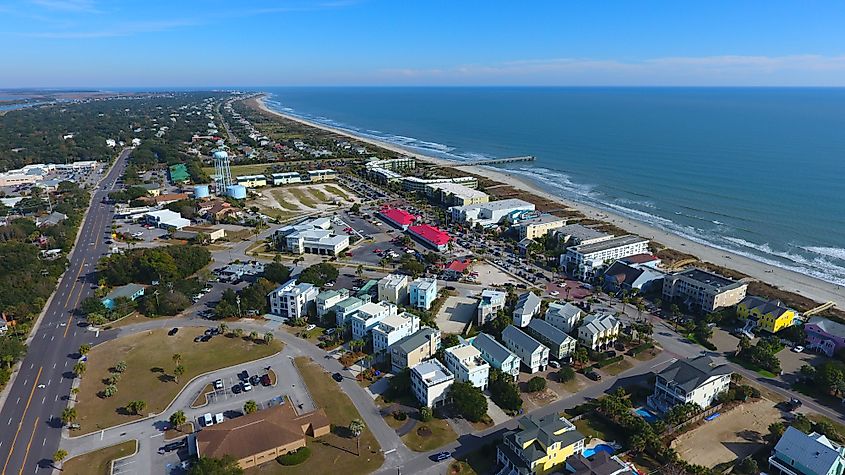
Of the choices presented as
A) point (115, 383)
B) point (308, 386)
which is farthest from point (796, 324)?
point (115, 383)

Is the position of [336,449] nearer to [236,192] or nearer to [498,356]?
[498,356]

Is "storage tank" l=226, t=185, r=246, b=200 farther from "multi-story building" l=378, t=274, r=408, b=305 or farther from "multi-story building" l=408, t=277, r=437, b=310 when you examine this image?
"multi-story building" l=408, t=277, r=437, b=310

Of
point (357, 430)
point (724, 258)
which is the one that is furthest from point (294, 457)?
point (724, 258)

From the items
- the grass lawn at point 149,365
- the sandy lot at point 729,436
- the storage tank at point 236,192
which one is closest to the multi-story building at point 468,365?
the sandy lot at point 729,436

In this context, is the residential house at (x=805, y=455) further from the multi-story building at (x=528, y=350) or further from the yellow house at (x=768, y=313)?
the yellow house at (x=768, y=313)

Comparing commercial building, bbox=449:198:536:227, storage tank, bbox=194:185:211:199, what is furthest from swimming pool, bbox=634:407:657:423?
storage tank, bbox=194:185:211:199

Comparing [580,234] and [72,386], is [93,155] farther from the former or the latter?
[580,234]

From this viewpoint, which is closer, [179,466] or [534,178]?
[179,466]
